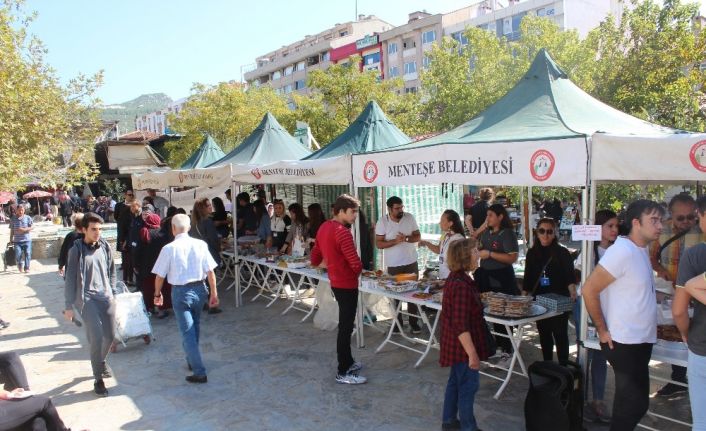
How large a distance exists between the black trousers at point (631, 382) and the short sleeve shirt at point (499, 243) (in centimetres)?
176

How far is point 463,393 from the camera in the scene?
3516 millimetres

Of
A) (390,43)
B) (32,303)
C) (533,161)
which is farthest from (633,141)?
Answer: (390,43)

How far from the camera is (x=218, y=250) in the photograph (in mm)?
7504


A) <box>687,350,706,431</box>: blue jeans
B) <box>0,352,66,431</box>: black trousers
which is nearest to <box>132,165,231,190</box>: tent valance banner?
A: <box>0,352,66,431</box>: black trousers

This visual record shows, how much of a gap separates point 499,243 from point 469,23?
44.4 metres

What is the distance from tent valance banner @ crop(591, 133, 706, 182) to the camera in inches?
122

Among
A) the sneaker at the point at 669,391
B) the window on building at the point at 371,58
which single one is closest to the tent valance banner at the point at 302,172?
the sneaker at the point at 669,391

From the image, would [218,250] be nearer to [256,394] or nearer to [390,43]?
[256,394]

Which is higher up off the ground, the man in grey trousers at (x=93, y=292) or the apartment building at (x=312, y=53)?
the apartment building at (x=312, y=53)

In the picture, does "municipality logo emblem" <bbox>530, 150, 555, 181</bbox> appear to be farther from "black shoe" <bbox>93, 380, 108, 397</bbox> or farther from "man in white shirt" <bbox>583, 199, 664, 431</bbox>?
"black shoe" <bbox>93, 380, 108, 397</bbox>

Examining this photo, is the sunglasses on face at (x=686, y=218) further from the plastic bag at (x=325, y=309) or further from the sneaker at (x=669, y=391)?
the plastic bag at (x=325, y=309)

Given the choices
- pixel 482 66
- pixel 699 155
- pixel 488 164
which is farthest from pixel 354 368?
pixel 482 66

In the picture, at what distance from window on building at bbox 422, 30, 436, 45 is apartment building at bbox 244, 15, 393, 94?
11.3 m

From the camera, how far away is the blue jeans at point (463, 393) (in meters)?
3.49
